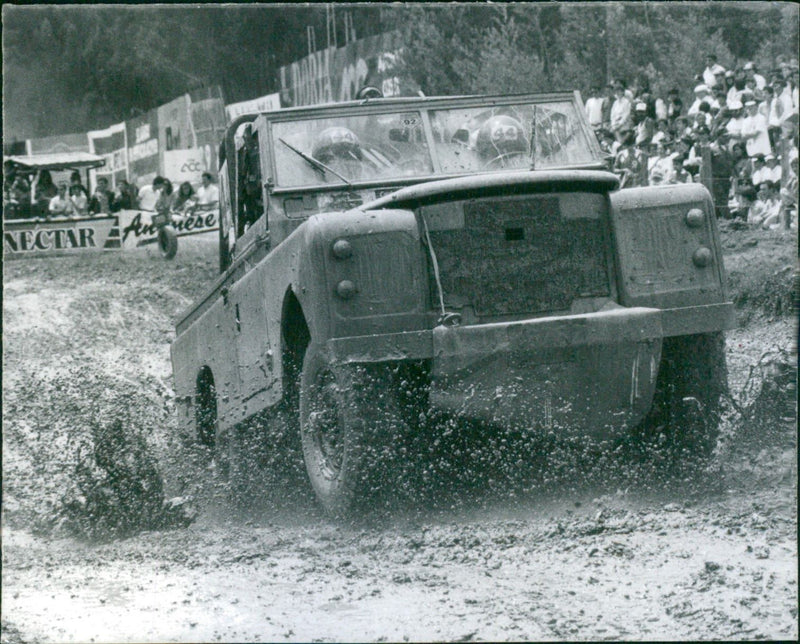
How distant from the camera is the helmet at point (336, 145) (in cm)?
669

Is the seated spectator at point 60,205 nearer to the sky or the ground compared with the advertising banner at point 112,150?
nearer to the ground

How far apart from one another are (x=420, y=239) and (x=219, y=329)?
7.56ft

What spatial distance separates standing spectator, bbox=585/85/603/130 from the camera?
13.0 metres

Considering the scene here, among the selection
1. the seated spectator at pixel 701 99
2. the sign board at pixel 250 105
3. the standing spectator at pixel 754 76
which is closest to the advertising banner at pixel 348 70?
the sign board at pixel 250 105

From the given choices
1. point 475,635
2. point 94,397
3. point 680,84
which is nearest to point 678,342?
point 475,635

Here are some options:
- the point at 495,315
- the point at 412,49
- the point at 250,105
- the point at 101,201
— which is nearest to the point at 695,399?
the point at 495,315

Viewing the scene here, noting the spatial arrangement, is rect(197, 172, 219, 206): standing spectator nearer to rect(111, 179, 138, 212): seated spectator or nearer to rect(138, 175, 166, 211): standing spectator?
rect(138, 175, 166, 211): standing spectator

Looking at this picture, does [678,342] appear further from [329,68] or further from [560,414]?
[329,68]

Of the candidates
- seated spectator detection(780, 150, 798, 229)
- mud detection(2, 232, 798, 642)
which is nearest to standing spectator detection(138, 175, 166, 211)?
mud detection(2, 232, 798, 642)

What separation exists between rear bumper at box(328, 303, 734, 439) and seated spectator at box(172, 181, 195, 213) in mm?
7094

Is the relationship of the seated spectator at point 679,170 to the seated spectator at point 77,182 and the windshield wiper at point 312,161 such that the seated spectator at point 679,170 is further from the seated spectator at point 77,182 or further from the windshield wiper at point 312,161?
the windshield wiper at point 312,161

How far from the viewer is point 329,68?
51.2 feet

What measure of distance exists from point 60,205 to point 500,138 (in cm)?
364

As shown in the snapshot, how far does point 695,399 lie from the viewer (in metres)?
5.79
